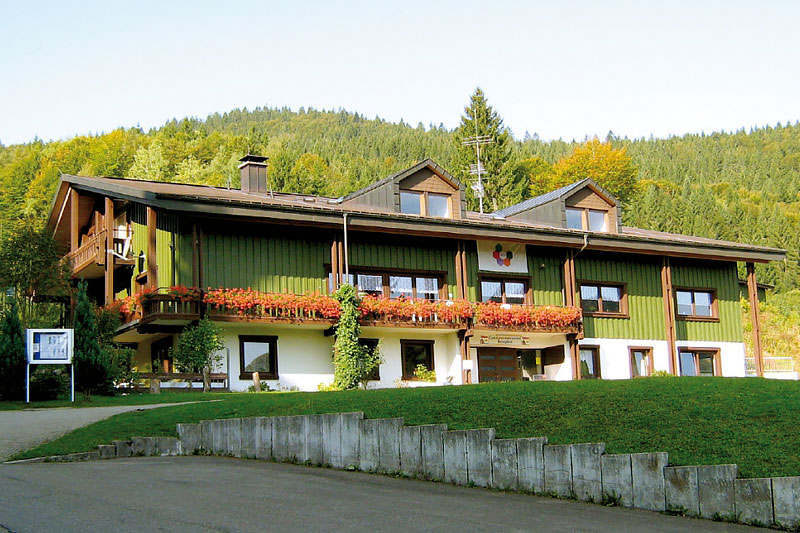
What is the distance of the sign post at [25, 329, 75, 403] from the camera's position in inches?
920

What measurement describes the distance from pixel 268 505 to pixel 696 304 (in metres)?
30.0

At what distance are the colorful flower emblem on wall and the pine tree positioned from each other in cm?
4138

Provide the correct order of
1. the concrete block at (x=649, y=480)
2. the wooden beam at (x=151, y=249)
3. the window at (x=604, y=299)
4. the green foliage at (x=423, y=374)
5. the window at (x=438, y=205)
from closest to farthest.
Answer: the concrete block at (x=649, y=480), the wooden beam at (x=151, y=249), the green foliage at (x=423, y=374), the window at (x=438, y=205), the window at (x=604, y=299)

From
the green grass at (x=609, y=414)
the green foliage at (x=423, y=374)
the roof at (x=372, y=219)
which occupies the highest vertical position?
the roof at (x=372, y=219)

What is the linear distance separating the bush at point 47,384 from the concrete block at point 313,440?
34.5 ft

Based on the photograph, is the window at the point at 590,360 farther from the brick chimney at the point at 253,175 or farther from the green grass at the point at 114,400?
the green grass at the point at 114,400

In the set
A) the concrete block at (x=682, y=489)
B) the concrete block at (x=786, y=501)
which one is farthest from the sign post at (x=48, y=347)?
the concrete block at (x=786, y=501)

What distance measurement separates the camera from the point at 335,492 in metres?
13.1

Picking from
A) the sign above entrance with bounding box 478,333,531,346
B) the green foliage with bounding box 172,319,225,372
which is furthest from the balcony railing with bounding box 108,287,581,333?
the sign above entrance with bounding box 478,333,531,346

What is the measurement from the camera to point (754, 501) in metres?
11.2

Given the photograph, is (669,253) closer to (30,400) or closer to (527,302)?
(527,302)

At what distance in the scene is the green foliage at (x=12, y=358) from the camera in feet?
77.1

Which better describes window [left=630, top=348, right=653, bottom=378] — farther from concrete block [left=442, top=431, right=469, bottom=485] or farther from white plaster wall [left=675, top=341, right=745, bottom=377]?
concrete block [left=442, top=431, right=469, bottom=485]

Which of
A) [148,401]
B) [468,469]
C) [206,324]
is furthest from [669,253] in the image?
[468,469]
